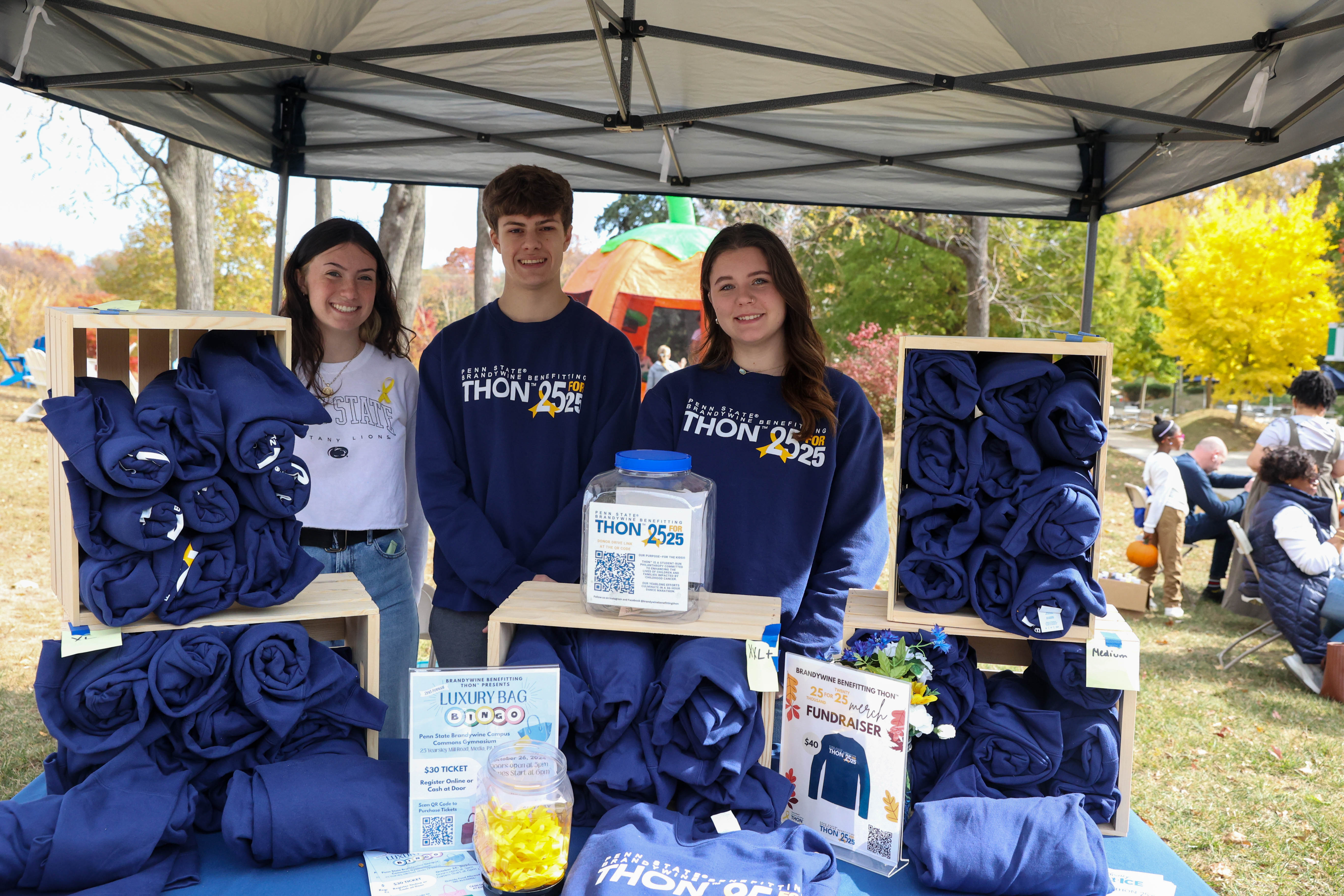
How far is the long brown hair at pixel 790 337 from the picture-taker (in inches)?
81.7

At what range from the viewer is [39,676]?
157 cm

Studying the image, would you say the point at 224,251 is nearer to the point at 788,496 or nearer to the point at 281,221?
the point at 281,221

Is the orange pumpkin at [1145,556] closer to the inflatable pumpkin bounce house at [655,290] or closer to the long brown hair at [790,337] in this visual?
the long brown hair at [790,337]

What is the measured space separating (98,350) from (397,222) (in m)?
8.27

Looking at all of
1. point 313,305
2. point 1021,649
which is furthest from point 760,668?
point 313,305

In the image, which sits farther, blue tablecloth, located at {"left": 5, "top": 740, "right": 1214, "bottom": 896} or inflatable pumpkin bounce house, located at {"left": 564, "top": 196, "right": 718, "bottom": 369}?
inflatable pumpkin bounce house, located at {"left": 564, "top": 196, "right": 718, "bottom": 369}

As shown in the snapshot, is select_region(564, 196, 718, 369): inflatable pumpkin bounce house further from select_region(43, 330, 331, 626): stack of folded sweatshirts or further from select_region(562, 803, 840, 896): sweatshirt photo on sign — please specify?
select_region(562, 803, 840, 896): sweatshirt photo on sign

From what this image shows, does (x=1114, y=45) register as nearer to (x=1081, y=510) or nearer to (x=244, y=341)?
(x=1081, y=510)

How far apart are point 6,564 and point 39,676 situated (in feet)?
22.6

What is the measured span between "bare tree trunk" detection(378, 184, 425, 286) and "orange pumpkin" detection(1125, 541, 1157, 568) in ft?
24.1

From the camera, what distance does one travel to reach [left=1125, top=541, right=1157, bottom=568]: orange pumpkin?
6695mm

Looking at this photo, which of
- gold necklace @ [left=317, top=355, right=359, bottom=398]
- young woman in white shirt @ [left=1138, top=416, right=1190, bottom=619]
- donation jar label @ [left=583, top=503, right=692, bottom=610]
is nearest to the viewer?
donation jar label @ [left=583, top=503, right=692, bottom=610]

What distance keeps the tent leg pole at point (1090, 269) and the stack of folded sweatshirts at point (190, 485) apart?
3.05 metres

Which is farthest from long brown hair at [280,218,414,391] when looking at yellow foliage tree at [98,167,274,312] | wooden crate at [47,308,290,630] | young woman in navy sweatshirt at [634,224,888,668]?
yellow foliage tree at [98,167,274,312]
